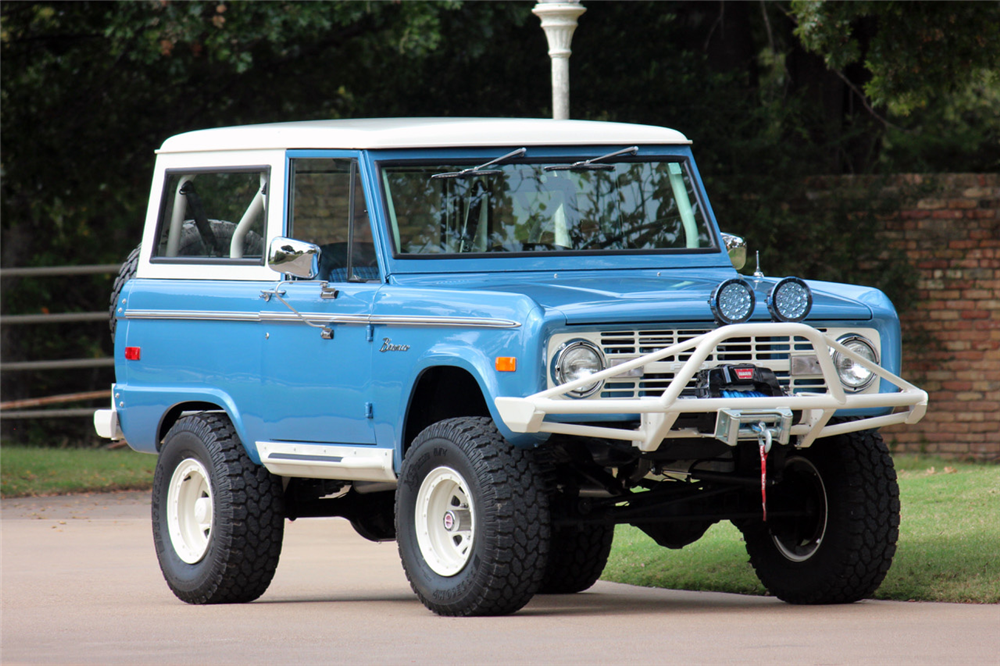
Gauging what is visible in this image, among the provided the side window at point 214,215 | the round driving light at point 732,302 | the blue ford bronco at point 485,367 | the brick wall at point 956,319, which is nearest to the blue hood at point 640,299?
the blue ford bronco at point 485,367

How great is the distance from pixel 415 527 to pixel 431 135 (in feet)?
6.93

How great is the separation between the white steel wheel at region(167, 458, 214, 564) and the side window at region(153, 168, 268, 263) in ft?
3.99

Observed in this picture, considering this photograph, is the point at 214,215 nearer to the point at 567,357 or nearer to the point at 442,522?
the point at 442,522

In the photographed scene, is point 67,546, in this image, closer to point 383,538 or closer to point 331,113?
point 383,538

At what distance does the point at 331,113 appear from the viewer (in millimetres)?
21766

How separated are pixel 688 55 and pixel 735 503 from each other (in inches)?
429

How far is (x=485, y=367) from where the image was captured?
7469 mm

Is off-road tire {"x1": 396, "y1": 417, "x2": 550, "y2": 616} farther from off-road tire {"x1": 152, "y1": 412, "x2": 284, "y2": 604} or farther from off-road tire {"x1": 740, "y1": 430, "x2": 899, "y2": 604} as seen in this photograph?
off-road tire {"x1": 740, "y1": 430, "x2": 899, "y2": 604}

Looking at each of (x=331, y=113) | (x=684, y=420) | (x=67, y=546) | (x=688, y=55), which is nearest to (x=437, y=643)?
(x=684, y=420)

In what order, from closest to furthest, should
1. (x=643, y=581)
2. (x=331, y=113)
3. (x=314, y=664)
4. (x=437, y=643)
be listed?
(x=314, y=664)
(x=437, y=643)
(x=643, y=581)
(x=331, y=113)

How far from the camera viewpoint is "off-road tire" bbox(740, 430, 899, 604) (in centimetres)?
830

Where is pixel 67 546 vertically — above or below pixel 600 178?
below

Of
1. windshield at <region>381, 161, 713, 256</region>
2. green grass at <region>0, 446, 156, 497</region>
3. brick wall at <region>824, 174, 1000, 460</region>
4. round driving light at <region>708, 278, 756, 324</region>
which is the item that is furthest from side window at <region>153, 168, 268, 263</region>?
brick wall at <region>824, 174, 1000, 460</region>

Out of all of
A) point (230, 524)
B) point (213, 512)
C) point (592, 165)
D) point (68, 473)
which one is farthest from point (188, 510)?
point (68, 473)
